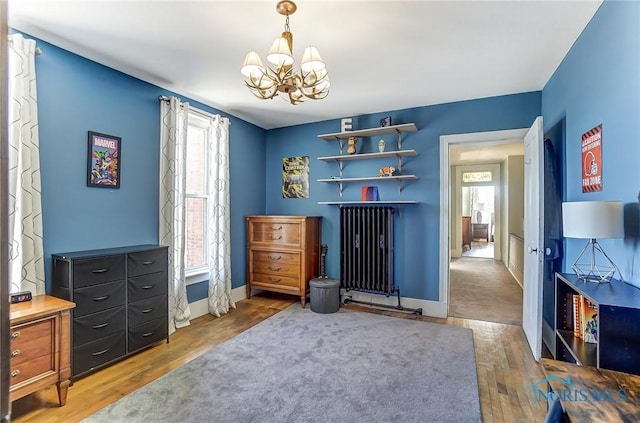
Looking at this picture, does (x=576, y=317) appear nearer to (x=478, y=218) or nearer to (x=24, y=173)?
(x=24, y=173)

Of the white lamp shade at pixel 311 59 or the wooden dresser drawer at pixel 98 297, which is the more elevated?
the white lamp shade at pixel 311 59

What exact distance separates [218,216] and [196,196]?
1.11ft

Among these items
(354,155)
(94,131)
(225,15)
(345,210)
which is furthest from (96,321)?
(354,155)

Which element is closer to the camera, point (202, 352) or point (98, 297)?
point (98, 297)

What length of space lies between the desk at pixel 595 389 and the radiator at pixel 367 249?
8.65 feet

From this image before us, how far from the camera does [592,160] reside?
78.4 inches

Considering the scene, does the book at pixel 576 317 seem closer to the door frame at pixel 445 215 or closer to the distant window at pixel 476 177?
the door frame at pixel 445 215

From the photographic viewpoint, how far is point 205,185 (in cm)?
378

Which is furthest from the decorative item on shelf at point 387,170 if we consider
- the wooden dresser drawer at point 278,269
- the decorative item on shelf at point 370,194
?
the wooden dresser drawer at point 278,269

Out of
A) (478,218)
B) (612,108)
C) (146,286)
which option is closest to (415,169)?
(612,108)

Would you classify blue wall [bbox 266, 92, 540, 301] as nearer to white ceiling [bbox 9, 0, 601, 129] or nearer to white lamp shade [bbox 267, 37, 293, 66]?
white ceiling [bbox 9, 0, 601, 129]

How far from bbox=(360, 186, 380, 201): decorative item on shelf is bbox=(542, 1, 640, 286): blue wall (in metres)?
1.96

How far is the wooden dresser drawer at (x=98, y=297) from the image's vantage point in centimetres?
223

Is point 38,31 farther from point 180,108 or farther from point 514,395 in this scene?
point 514,395
